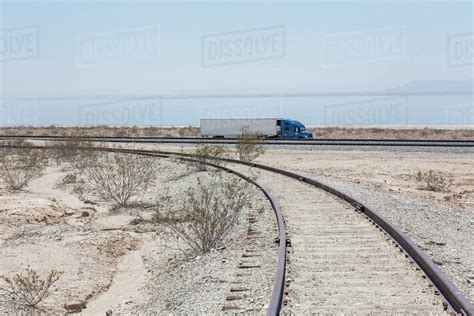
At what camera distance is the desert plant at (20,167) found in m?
24.8

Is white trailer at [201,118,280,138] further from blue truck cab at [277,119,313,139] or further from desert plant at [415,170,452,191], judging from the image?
desert plant at [415,170,452,191]

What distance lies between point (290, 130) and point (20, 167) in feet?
109

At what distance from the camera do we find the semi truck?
5709 centimetres

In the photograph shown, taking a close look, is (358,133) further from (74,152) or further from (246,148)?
(74,152)

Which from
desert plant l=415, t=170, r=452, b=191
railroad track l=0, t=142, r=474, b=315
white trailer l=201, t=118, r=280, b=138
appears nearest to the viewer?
railroad track l=0, t=142, r=474, b=315

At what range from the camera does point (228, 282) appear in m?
8.38

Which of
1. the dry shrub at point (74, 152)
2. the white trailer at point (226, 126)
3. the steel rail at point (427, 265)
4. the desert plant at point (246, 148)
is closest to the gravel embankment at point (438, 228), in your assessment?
the steel rail at point (427, 265)

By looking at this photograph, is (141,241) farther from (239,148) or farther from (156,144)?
(156,144)

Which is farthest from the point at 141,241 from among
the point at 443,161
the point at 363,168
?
the point at 443,161

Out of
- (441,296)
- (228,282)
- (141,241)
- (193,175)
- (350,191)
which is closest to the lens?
(441,296)

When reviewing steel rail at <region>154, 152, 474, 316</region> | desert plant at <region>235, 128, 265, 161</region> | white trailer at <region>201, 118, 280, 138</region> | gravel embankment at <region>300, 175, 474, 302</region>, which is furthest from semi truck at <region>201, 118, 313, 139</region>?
steel rail at <region>154, 152, 474, 316</region>

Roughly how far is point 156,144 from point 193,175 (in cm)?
2196

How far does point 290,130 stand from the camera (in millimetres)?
57656

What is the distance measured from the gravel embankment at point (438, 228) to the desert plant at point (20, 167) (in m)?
13.5
